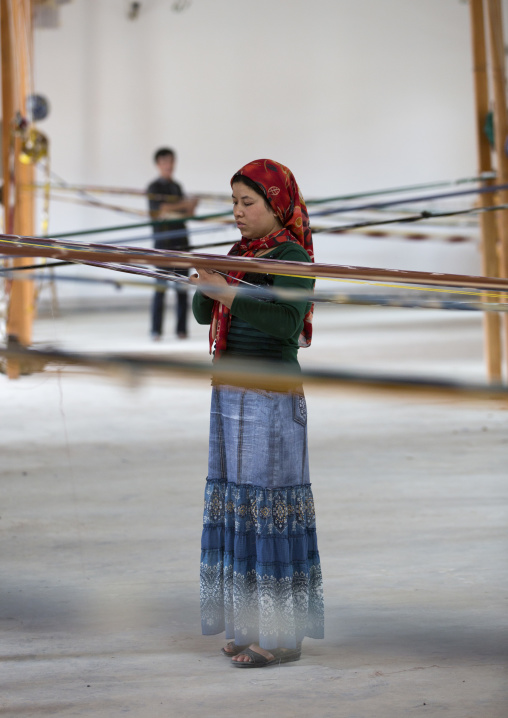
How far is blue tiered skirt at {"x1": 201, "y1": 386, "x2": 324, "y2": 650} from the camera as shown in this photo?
187 centimetres

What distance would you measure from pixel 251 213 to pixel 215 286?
183mm

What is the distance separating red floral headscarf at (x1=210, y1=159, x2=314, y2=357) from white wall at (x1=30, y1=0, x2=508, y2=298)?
9.27m

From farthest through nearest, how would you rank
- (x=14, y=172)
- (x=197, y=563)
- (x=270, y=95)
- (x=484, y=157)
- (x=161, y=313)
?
(x=270, y=95) < (x=161, y=313) < (x=14, y=172) < (x=484, y=157) < (x=197, y=563)

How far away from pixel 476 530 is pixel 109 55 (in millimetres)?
9226

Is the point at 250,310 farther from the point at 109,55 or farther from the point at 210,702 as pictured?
the point at 109,55

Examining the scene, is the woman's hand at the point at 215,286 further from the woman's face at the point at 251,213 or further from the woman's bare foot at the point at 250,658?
the woman's bare foot at the point at 250,658

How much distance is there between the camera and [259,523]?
1.87 m

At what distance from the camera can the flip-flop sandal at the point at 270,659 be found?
189cm

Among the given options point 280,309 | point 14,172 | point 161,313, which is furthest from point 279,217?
point 161,313

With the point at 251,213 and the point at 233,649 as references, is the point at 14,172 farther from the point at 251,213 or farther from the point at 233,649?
the point at 233,649

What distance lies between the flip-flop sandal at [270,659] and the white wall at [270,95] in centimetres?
941

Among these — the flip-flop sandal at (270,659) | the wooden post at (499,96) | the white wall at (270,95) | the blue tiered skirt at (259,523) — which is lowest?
the flip-flop sandal at (270,659)

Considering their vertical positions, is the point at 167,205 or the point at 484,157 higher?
the point at 167,205

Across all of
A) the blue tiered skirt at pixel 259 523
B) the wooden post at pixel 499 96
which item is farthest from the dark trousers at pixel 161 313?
the blue tiered skirt at pixel 259 523
